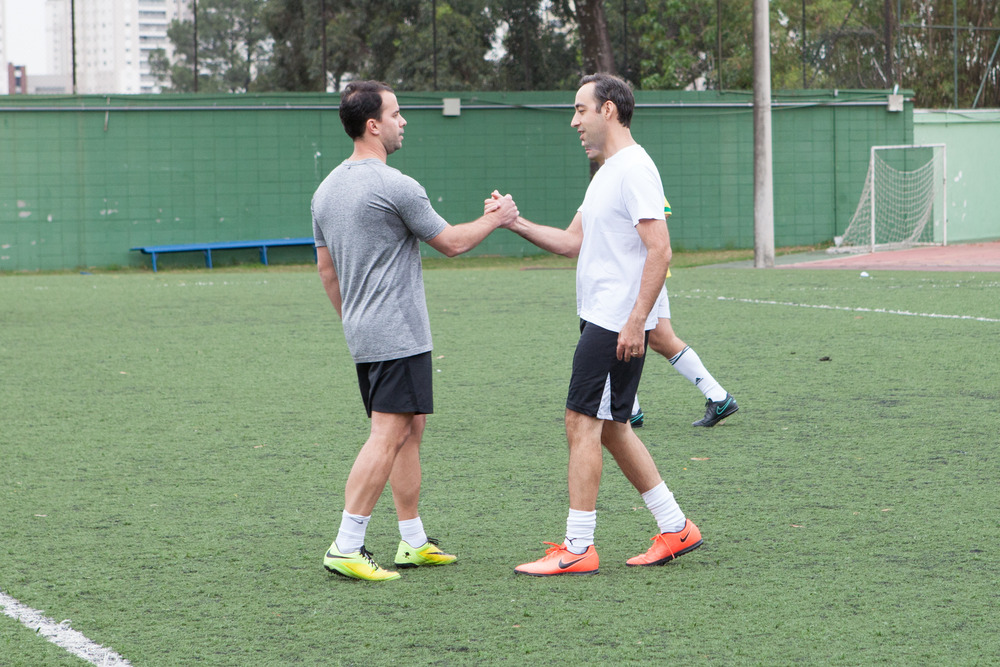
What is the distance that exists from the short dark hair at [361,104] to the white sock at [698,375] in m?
3.36

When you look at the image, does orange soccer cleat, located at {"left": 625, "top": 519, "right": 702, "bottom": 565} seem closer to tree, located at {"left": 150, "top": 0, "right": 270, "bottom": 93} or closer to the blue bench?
the blue bench

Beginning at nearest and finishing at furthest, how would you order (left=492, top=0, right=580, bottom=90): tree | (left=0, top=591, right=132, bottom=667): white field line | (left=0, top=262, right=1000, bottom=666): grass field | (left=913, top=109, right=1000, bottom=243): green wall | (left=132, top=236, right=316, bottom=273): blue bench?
(left=0, top=591, right=132, bottom=667): white field line < (left=0, top=262, right=1000, bottom=666): grass field < (left=132, top=236, right=316, bottom=273): blue bench < (left=492, top=0, right=580, bottom=90): tree < (left=913, top=109, right=1000, bottom=243): green wall

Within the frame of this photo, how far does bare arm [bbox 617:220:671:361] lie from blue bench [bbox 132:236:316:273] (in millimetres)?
20933

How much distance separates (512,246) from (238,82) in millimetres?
8594

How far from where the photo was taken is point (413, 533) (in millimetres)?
4633

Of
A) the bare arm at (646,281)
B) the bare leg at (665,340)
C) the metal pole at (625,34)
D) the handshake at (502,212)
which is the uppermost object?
Result: the metal pole at (625,34)

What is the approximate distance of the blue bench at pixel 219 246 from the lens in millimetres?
24953

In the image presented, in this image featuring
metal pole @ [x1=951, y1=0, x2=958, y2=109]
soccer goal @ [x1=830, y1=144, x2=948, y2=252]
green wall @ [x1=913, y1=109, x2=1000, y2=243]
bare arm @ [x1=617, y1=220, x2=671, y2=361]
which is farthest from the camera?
metal pole @ [x1=951, y1=0, x2=958, y2=109]

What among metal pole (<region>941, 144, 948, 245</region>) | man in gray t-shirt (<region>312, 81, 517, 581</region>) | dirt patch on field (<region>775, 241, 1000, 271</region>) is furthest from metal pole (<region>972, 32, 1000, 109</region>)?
man in gray t-shirt (<region>312, 81, 517, 581</region>)

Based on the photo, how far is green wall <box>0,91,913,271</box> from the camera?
25.0 meters

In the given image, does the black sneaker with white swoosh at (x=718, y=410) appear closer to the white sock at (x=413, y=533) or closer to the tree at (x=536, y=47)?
the white sock at (x=413, y=533)

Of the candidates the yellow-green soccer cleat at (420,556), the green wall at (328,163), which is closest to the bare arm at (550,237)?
the yellow-green soccer cleat at (420,556)

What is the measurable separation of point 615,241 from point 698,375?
303cm

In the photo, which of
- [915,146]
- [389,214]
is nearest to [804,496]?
[389,214]
